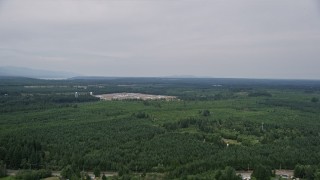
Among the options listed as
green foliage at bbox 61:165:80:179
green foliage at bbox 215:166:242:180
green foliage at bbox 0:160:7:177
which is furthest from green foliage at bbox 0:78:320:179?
green foliage at bbox 0:160:7:177

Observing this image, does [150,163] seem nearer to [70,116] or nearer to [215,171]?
[215,171]

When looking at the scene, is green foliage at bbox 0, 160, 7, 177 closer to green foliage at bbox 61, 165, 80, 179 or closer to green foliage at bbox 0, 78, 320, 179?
green foliage at bbox 0, 78, 320, 179

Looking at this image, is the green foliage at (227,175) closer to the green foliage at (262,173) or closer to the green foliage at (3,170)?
the green foliage at (262,173)

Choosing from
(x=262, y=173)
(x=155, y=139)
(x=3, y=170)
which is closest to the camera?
(x=262, y=173)

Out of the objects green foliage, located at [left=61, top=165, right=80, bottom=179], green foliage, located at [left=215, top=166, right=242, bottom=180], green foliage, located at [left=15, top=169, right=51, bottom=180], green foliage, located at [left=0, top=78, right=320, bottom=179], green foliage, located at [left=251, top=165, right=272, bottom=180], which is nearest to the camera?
green foliage, located at [left=215, top=166, right=242, bottom=180]

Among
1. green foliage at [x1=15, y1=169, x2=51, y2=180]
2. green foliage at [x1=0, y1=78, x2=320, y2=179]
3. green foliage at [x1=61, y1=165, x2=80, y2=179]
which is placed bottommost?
green foliage at [x1=15, y1=169, x2=51, y2=180]

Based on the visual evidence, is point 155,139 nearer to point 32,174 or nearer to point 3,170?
point 32,174

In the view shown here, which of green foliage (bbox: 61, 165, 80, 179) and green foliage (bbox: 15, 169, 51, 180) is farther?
green foliage (bbox: 15, 169, 51, 180)

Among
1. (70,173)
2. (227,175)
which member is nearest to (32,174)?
(70,173)

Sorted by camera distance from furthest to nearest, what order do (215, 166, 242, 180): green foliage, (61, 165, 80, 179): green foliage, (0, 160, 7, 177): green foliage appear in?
(0, 160, 7, 177): green foliage
(61, 165, 80, 179): green foliage
(215, 166, 242, 180): green foliage

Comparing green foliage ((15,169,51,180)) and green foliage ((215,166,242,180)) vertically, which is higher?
green foliage ((215,166,242,180))

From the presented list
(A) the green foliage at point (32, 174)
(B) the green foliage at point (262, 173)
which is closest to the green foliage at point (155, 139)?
(A) the green foliage at point (32, 174)

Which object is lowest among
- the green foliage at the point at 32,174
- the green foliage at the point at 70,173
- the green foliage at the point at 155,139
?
the green foliage at the point at 32,174
